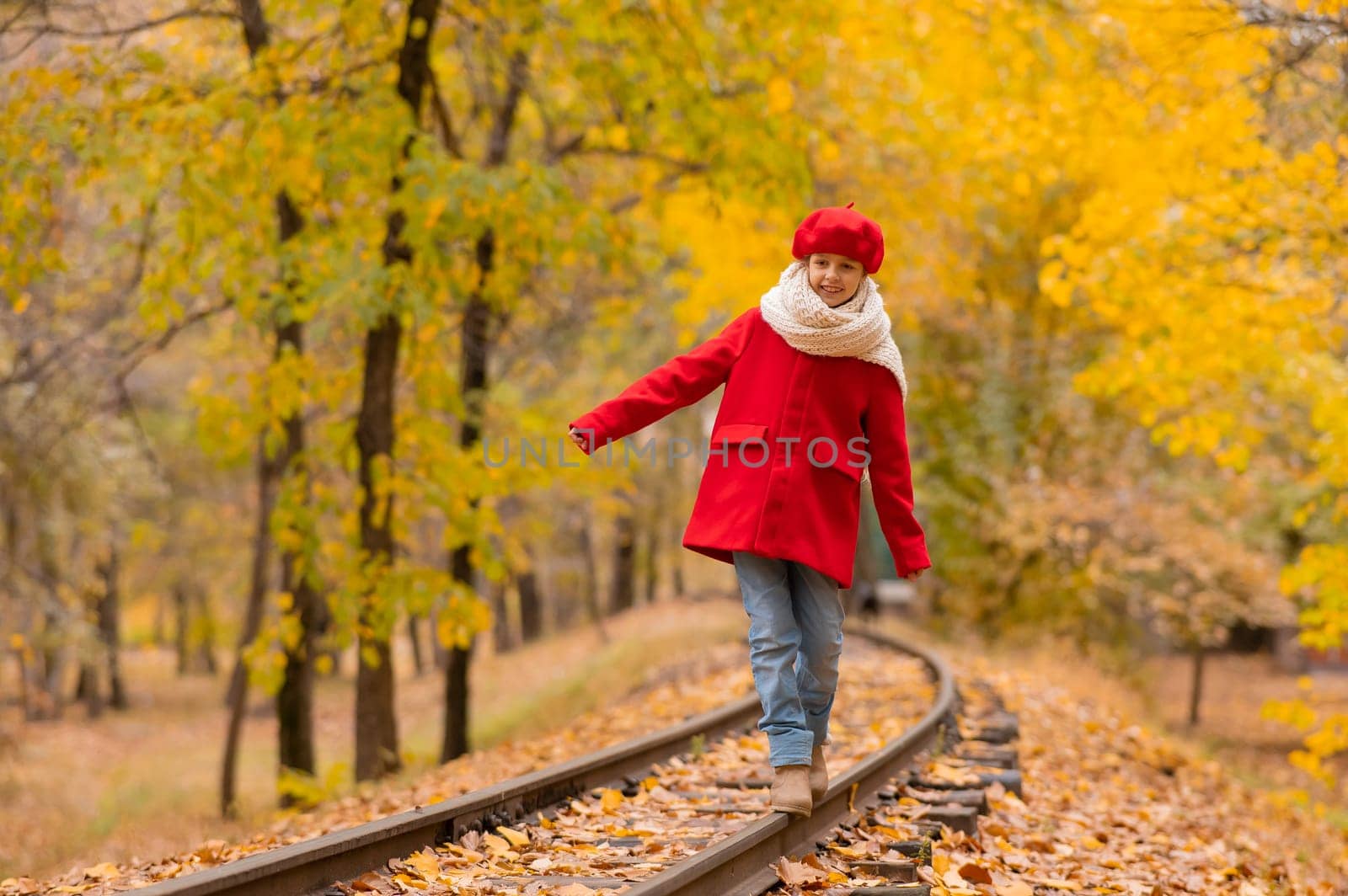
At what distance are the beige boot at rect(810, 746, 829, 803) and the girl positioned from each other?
0.07 meters

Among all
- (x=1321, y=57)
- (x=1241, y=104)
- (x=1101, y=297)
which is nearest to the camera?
(x=1321, y=57)

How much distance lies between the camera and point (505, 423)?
40.9 feet

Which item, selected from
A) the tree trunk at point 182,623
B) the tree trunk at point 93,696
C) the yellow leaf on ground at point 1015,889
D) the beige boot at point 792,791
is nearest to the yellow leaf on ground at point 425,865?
the beige boot at point 792,791

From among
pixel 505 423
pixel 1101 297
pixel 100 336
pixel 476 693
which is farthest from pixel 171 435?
pixel 1101 297

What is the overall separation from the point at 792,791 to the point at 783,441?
3.87 feet

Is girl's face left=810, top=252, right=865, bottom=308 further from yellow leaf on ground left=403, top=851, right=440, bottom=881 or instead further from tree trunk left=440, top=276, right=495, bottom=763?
tree trunk left=440, top=276, right=495, bottom=763

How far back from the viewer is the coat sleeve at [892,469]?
452 cm

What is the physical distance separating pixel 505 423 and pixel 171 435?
1535 centimetres

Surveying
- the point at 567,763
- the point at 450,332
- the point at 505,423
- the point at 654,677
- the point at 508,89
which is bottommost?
the point at 654,677

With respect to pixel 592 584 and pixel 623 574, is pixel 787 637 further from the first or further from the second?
pixel 623 574

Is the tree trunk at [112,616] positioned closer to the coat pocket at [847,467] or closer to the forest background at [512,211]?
the forest background at [512,211]

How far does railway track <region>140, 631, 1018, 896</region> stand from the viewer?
12.2 ft

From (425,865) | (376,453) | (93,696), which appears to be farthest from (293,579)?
(93,696)

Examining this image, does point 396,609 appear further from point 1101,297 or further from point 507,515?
point 507,515
